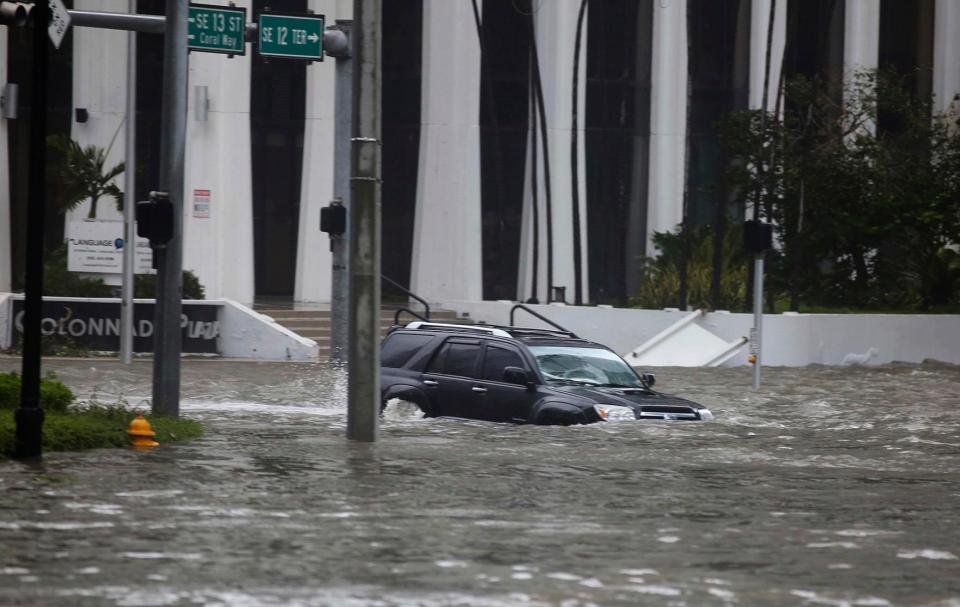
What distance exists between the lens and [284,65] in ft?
137

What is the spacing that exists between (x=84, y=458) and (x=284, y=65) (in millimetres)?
28243

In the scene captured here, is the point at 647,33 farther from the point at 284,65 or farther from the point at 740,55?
the point at 284,65

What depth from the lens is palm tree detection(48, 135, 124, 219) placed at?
35531 mm

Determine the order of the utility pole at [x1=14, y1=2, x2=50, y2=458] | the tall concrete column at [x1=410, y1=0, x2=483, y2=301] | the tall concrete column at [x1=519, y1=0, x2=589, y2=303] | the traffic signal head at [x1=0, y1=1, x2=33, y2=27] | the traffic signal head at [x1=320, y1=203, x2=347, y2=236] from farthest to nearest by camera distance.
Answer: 1. the tall concrete column at [x1=519, y1=0, x2=589, y2=303]
2. the tall concrete column at [x1=410, y1=0, x2=483, y2=301]
3. the traffic signal head at [x1=320, y1=203, x2=347, y2=236]
4. the traffic signal head at [x1=0, y1=1, x2=33, y2=27]
5. the utility pole at [x1=14, y1=2, x2=50, y2=458]

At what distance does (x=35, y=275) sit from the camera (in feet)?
46.7

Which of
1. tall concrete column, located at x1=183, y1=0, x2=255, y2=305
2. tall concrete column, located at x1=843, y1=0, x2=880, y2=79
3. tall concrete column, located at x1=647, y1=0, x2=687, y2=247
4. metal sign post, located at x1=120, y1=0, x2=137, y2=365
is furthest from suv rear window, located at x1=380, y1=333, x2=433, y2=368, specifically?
tall concrete column, located at x1=843, y1=0, x2=880, y2=79

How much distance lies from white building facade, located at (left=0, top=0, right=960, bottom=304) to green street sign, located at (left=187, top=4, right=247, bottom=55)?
52.4 feet

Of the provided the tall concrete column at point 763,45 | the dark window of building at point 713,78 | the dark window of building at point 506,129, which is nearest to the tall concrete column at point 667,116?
the dark window of building at point 713,78

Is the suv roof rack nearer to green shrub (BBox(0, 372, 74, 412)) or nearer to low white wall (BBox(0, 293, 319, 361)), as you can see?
green shrub (BBox(0, 372, 74, 412))

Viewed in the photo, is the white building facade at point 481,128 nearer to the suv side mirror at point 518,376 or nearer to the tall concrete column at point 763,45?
the tall concrete column at point 763,45

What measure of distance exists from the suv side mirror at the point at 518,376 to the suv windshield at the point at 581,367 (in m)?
0.26

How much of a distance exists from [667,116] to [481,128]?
15.6 ft

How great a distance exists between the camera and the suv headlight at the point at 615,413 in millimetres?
17422

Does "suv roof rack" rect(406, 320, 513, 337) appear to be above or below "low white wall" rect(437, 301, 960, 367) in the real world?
above
